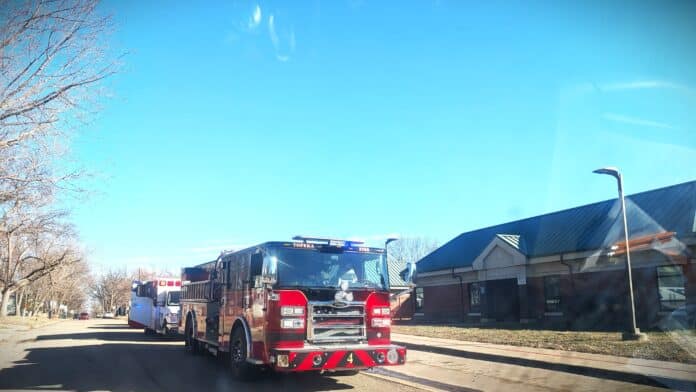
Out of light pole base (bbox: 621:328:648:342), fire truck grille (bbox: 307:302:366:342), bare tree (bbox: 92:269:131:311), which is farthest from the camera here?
bare tree (bbox: 92:269:131:311)

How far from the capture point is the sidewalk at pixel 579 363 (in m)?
9.45

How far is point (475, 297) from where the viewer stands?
30.1m

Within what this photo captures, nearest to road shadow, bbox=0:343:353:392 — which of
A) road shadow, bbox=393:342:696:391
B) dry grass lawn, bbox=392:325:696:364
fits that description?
road shadow, bbox=393:342:696:391

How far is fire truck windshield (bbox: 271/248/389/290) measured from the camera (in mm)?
9250

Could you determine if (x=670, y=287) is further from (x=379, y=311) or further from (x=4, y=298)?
(x=4, y=298)

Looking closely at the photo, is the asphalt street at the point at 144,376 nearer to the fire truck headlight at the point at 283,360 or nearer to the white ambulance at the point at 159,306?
the fire truck headlight at the point at 283,360

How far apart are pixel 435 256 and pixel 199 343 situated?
2320 cm

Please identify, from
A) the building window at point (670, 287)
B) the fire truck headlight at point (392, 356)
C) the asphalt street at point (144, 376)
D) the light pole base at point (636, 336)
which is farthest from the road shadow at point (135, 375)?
the building window at point (670, 287)

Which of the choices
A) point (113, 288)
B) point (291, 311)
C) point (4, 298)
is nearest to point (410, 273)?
point (291, 311)

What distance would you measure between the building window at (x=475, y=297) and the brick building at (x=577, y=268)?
0.01 meters

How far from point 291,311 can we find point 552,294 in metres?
19.7

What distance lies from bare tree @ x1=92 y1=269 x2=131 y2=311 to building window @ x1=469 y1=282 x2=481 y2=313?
285ft

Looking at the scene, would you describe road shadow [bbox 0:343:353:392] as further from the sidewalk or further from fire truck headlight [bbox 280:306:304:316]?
the sidewalk

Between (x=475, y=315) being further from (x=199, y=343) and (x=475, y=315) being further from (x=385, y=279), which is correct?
(x=385, y=279)
